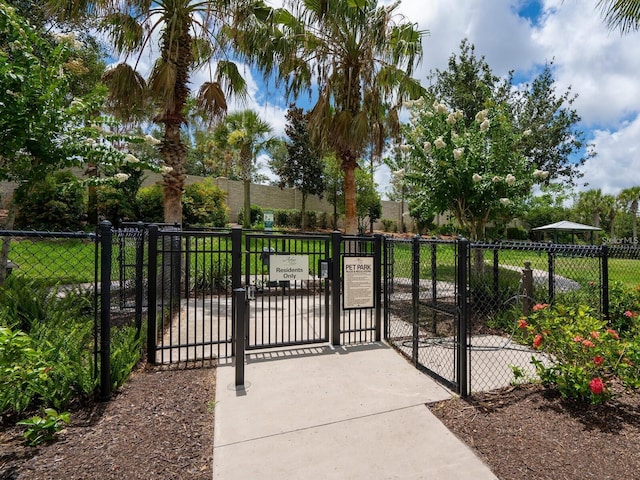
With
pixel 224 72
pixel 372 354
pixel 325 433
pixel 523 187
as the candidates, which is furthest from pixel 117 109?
pixel 523 187

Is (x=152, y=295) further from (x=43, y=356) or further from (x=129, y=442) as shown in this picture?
(x=129, y=442)

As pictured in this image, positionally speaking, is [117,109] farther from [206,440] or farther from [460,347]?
[460,347]

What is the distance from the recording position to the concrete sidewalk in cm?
232

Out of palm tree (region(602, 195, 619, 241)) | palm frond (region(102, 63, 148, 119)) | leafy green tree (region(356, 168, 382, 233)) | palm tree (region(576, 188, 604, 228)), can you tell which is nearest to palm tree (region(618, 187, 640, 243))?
palm tree (region(602, 195, 619, 241))

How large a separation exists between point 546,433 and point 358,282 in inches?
104

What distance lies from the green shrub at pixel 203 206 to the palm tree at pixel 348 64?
27.2ft

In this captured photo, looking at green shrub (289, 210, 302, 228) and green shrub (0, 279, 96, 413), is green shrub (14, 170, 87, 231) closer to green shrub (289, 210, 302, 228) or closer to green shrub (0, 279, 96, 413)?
green shrub (0, 279, 96, 413)

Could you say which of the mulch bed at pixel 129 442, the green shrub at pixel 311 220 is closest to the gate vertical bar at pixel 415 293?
the mulch bed at pixel 129 442

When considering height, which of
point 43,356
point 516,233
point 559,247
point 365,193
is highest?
point 365,193

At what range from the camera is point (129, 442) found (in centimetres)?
250

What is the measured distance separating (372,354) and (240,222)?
1904 cm

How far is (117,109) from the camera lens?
7980mm

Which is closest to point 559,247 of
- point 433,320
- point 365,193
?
point 433,320

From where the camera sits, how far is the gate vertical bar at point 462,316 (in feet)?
10.9
